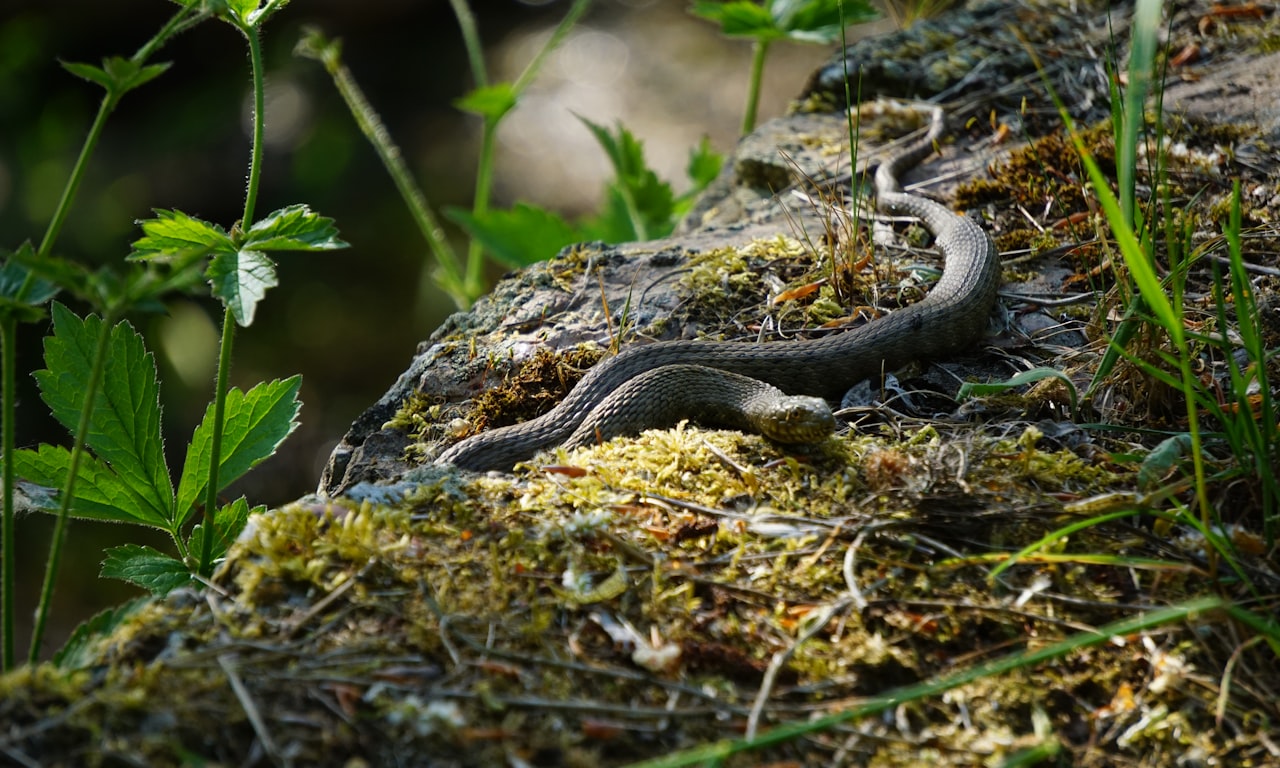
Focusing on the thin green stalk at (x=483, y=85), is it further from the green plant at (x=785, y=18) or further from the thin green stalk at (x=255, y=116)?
the thin green stalk at (x=255, y=116)

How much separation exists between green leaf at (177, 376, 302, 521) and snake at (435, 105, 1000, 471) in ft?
1.92

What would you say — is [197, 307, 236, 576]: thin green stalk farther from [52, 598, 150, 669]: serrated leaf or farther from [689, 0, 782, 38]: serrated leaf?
[689, 0, 782, 38]: serrated leaf

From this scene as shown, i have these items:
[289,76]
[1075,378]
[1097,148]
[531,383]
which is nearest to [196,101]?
[289,76]

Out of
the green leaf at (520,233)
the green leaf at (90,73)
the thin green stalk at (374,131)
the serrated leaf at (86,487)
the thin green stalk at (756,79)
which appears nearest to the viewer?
the green leaf at (90,73)

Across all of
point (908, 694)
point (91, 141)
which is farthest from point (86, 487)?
point (908, 694)

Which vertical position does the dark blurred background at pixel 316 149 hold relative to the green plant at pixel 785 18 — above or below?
below

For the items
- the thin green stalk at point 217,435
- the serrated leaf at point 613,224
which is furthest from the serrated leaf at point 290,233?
the serrated leaf at point 613,224

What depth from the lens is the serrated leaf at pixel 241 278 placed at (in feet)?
9.53

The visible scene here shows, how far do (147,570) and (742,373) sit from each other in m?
2.35

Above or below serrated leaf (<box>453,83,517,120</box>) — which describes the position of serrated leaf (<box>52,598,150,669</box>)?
below

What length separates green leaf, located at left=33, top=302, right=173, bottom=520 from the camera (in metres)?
3.31

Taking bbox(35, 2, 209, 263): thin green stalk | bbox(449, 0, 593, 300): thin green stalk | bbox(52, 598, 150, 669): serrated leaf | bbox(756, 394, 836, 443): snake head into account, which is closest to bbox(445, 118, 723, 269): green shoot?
bbox(449, 0, 593, 300): thin green stalk

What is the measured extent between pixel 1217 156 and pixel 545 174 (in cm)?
799

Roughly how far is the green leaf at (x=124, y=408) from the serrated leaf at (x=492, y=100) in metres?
2.73
